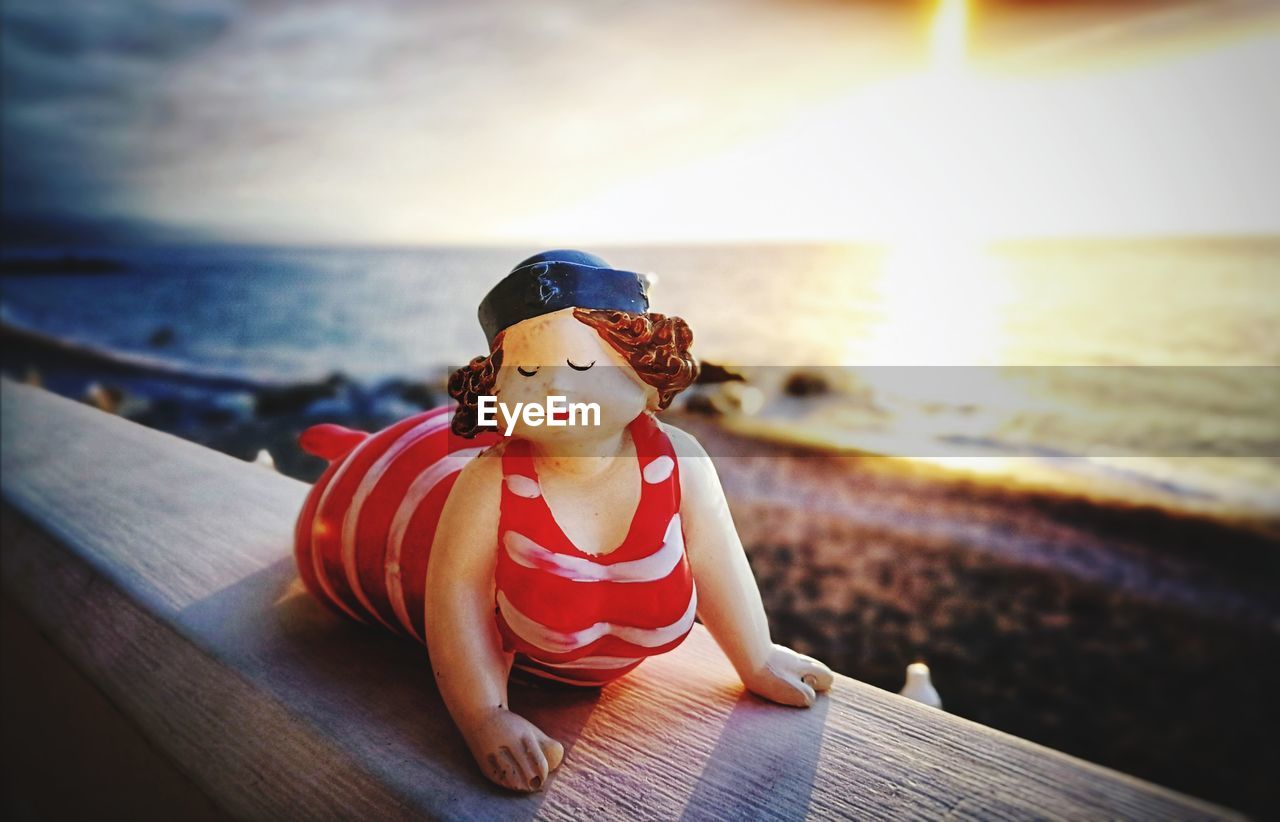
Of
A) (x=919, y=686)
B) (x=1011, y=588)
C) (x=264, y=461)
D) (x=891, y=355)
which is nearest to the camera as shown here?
(x=919, y=686)

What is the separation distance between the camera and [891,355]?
34.8 feet

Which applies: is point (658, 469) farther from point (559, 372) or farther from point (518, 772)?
point (518, 772)

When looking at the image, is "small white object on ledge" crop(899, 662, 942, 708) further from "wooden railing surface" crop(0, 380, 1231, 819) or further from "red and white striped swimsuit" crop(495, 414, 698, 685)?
"red and white striped swimsuit" crop(495, 414, 698, 685)

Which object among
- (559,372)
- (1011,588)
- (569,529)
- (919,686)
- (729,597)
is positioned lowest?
(1011,588)

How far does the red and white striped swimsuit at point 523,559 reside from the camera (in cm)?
74

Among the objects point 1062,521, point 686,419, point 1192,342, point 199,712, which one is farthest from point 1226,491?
point 1192,342

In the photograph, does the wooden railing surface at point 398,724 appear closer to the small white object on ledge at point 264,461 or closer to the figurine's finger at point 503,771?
the figurine's finger at point 503,771

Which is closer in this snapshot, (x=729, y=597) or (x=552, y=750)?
(x=552, y=750)

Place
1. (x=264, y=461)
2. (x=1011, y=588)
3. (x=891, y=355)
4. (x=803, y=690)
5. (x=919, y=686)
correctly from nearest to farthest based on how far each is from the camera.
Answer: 1. (x=803, y=690)
2. (x=919, y=686)
3. (x=264, y=461)
4. (x=1011, y=588)
5. (x=891, y=355)

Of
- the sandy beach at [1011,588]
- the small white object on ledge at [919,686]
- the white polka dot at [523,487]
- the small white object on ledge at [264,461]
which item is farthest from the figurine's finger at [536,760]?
the sandy beach at [1011,588]

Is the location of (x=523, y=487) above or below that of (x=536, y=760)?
above

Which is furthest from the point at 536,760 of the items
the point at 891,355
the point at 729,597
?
the point at 891,355

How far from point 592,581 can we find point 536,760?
166mm

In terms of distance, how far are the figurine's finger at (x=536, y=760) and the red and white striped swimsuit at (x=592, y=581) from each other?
0.08m
